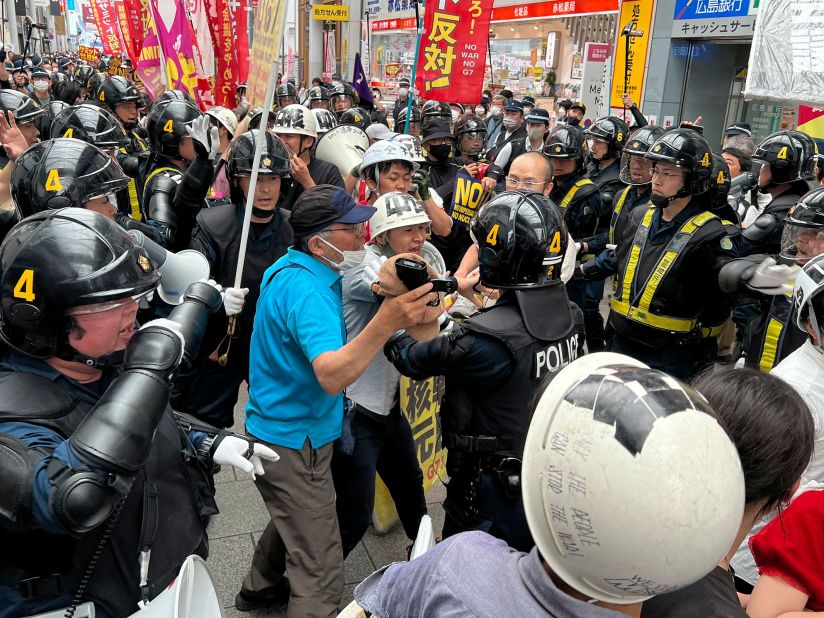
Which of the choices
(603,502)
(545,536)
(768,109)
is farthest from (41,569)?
(768,109)

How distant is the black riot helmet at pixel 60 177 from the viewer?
3.18 m

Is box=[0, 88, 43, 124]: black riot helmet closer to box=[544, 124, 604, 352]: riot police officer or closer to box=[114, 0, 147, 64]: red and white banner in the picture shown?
box=[544, 124, 604, 352]: riot police officer

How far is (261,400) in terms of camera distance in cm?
285

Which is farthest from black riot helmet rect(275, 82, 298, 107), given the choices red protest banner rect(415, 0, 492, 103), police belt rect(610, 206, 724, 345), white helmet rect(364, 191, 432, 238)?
white helmet rect(364, 191, 432, 238)

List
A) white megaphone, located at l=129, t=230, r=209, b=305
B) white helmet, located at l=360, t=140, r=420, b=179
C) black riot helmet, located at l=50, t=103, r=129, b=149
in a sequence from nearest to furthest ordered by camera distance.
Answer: white megaphone, located at l=129, t=230, r=209, b=305, white helmet, located at l=360, t=140, r=420, b=179, black riot helmet, located at l=50, t=103, r=129, b=149

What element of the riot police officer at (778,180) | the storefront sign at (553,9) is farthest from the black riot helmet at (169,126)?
the storefront sign at (553,9)

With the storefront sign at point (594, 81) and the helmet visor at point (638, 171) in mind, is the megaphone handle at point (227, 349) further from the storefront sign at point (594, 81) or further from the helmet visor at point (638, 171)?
the storefront sign at point (594, 81)

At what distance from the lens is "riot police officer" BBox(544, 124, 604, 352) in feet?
22.0

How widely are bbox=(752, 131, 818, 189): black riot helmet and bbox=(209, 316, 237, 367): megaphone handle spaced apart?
186 inches

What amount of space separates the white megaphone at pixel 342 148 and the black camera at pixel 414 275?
4666mm

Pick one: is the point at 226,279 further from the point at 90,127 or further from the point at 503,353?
the point at 503,353

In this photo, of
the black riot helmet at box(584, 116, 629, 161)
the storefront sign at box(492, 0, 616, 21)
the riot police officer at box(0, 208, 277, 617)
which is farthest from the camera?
the storefront sign at box(492, 0, 616, 21)

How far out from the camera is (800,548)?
5.42 ft

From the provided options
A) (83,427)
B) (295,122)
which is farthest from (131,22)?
(83,427)
